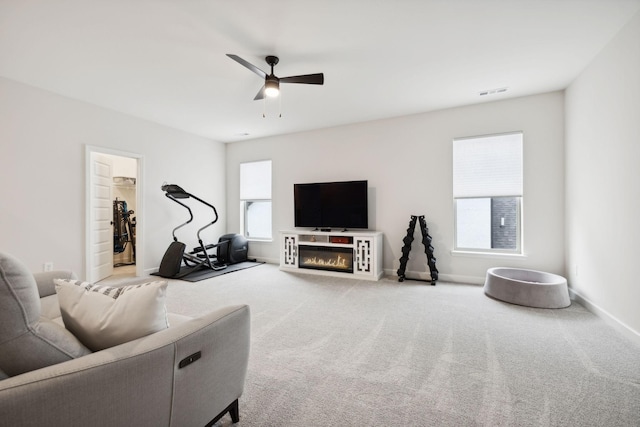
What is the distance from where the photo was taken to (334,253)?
4.85 metres

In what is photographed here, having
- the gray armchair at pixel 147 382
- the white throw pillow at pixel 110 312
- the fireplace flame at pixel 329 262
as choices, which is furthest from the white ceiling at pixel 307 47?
the fireplace flame at pixel 329 262

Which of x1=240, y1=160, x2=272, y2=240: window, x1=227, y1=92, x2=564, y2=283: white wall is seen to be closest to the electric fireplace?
x1=227, y1=92, x2=564, y2=283: white wall

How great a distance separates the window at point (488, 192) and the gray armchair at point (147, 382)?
155 inches

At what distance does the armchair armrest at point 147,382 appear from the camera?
747 mm

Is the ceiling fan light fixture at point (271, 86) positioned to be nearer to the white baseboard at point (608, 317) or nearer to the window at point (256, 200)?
the window at point (256, 200)

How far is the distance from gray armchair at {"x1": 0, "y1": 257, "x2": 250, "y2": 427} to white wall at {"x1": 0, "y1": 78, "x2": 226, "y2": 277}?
3.72m

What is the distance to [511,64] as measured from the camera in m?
3.02

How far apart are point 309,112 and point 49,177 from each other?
3.70m

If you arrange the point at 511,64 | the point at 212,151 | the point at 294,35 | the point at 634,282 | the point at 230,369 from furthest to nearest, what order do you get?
the point at 212,151 → the point at 511,64 → the point at 294,35 → the point at 634,282 → the point at 230,369

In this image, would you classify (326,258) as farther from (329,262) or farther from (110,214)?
(110,214)

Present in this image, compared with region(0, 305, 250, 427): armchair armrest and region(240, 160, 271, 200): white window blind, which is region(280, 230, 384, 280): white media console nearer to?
region(240, 160, 271, 200): white window blind

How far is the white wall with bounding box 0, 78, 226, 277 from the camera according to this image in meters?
3.33

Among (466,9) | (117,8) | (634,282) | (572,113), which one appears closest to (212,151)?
(117,8)

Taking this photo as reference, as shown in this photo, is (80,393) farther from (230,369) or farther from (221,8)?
(221,8)
